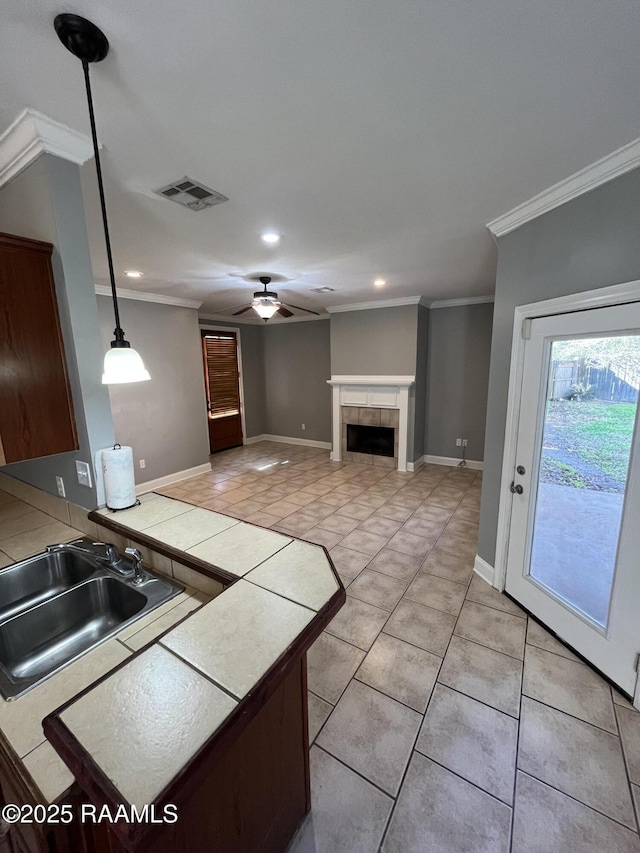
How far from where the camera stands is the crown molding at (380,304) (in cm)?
497

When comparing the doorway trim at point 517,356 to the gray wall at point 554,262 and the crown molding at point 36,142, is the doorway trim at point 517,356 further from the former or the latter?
the crown molding at point 36,142

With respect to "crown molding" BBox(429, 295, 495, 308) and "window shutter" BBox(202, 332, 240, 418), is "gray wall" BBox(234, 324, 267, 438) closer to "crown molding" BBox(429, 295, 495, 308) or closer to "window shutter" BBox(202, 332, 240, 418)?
"window shutter" BBox(202, 332, 240, 418)

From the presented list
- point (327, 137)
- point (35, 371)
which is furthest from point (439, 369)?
point (35, 371)

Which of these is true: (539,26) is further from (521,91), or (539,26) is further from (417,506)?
(417,506)

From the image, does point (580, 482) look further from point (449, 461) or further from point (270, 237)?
point (449, 461)

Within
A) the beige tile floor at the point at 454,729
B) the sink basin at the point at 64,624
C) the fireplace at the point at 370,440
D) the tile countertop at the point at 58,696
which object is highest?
the tile countertop at the point at 58,696

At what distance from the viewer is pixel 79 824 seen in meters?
0.73

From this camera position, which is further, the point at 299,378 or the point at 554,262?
the point at 299,378

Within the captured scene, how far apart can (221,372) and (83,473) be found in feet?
16.9

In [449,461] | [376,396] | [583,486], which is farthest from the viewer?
[449,461]

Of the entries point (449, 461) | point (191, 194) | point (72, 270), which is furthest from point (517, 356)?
point (449, 461)

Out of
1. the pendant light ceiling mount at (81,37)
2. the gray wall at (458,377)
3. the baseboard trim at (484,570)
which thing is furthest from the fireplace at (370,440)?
the pendant light ceiling mount at (81,37)

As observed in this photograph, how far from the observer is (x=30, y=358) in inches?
58.6

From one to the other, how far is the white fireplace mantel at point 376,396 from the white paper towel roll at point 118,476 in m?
4.21
